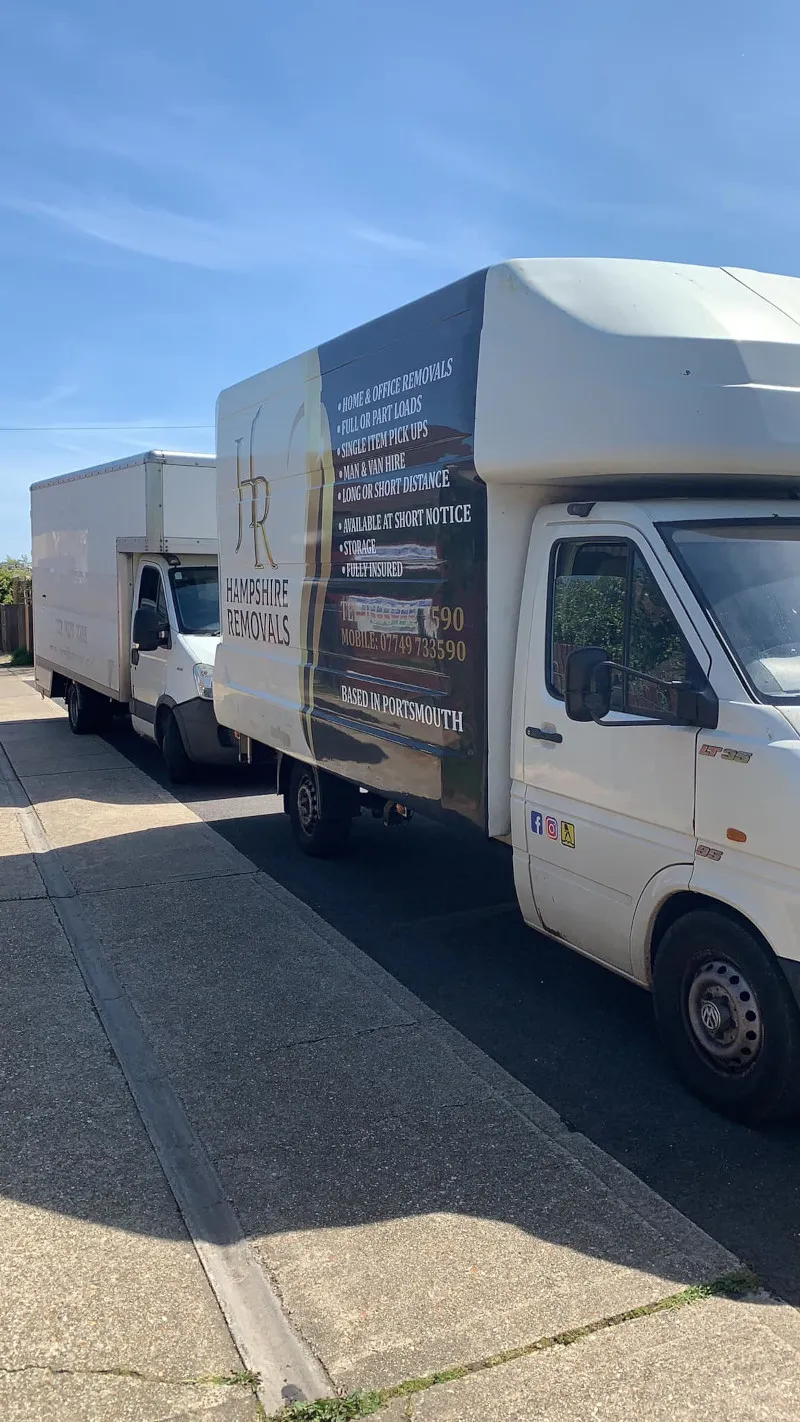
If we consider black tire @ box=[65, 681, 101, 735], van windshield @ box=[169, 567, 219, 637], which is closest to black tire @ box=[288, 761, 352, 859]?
van windshield @ box=[169, 567, 219, 637]

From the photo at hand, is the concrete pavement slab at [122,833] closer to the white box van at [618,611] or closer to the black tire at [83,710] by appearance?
the white box van at [618,611]

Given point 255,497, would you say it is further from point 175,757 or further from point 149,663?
point 149,663

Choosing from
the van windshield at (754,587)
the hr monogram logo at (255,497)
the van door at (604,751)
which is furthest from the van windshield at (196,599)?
the van windshield at (754,587)

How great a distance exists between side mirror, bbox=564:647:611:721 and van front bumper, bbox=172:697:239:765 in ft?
22.1

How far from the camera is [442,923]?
21.5ft

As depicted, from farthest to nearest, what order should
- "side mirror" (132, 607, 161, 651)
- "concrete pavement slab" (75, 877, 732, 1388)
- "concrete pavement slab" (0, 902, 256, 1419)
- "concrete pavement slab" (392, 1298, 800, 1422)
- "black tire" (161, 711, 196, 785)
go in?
1. "side mirror" (132, 607, 161, 651)
2. "black tire" (161, 711, 196, 785)
3. "concrete pavement slab" (75, 877, 732, 1388)
4. "concrete pavement slab" (0, 902, 256, 1419)
5. "concrete pavement slab" (392, 1298, 800, 1422)

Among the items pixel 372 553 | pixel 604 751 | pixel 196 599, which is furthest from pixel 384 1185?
pixel 196 599

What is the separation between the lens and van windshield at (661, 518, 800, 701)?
12.8 ft

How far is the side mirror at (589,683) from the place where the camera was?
4062 mm

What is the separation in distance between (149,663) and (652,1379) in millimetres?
9586

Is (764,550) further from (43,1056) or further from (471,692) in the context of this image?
(43,1056)

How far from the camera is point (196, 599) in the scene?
1132cm

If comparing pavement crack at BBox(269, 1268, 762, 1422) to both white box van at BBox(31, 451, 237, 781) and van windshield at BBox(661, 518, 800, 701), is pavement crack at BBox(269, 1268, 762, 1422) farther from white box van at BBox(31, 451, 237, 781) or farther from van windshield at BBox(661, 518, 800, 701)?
white box van at BBox(31, 451, 237, 781)

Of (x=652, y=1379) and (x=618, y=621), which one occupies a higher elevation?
(x=618, y=621)
